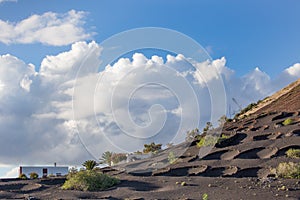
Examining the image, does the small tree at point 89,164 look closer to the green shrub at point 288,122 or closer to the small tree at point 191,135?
the small tree at point 191,135

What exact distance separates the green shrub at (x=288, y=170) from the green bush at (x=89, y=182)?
5.74 meters

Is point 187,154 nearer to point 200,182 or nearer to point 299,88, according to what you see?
point 200,182

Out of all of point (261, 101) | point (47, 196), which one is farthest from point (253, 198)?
point (261, 101)

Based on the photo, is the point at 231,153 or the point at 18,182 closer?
the point at 18,182

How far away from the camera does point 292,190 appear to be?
15.4 meters

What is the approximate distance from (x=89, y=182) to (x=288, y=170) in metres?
6.90

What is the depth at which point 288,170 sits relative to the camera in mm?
17500

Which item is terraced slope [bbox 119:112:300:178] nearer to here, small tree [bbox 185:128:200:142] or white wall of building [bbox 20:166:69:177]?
small tree [bbox 185:128:200:142]

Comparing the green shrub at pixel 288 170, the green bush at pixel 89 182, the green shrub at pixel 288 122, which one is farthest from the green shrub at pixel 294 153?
the green bush at pixel 89 182

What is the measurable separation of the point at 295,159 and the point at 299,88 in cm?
2154

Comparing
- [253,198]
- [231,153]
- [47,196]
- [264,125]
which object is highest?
[264,125]

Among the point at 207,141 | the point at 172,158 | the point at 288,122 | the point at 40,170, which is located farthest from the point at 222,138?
the point at 40,170

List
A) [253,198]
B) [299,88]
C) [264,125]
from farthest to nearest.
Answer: [299,88] → [264,125] → [253,198]

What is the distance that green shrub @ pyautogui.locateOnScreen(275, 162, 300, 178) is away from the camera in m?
17.4
